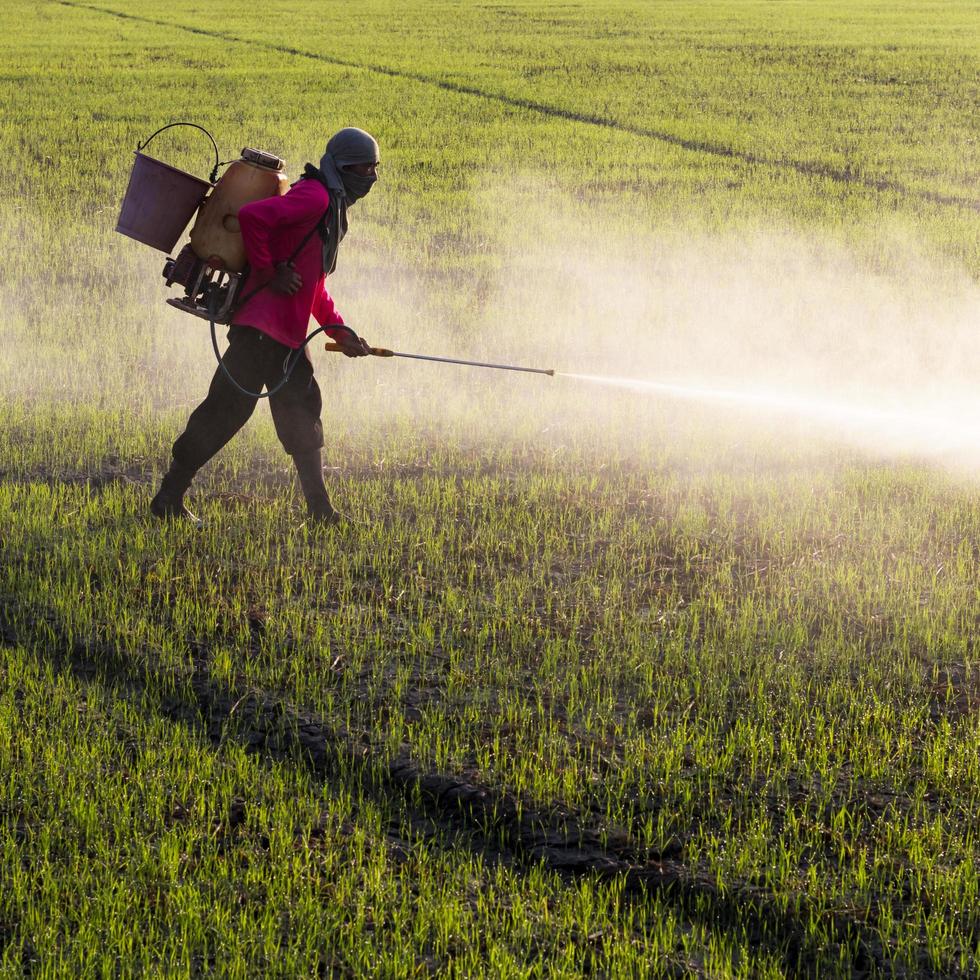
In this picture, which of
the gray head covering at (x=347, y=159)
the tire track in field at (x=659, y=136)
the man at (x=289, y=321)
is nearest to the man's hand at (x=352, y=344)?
the man at (x=289, y=321)

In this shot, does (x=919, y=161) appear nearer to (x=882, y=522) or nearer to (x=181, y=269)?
(x=882, y=522)

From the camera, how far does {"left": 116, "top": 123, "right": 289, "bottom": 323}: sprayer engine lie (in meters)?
6.21

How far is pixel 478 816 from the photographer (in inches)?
171

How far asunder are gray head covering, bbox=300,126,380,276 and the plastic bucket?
53cm

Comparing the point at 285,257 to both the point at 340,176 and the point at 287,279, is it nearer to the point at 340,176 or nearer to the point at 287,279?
the point at 287,279

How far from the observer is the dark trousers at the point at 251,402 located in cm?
654

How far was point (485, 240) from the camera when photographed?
14.7 m

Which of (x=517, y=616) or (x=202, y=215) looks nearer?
(x=517, y=616)

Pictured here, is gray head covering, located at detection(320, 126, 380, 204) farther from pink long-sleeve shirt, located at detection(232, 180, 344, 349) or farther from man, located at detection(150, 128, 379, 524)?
pink long-sleeve shirt, located at detection(232, 180, 344, 349)

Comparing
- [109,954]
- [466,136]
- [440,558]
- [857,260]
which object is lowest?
[109,954]

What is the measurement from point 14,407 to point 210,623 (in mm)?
4039

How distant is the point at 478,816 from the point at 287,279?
2873mm

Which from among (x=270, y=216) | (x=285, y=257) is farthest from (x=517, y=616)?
(x=270, y=216)

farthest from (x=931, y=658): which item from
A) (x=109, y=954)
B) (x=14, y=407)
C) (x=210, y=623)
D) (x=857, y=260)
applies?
(x=857, y=260)
